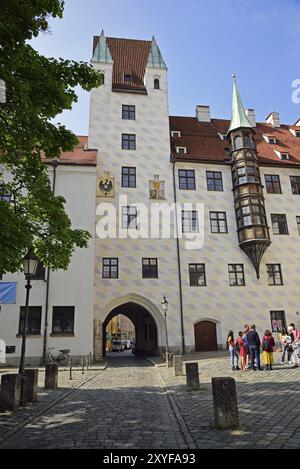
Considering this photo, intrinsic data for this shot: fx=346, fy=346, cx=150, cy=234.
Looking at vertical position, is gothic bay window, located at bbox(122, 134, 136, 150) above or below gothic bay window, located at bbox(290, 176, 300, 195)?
above

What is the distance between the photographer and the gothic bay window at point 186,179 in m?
27.4

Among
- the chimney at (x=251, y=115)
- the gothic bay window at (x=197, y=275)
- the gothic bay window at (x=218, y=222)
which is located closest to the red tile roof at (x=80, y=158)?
the gothic bay window at (x=218, y=222)

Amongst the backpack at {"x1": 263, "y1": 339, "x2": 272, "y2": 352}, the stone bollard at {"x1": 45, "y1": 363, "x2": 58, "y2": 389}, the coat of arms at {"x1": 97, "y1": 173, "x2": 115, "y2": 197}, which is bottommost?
the stone bollard at {"x1": 45, "y1": 363, "x2": 58, "y2": 389}

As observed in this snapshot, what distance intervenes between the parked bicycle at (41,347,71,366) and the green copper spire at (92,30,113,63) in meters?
24.5

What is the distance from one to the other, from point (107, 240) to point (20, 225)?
16700 mm

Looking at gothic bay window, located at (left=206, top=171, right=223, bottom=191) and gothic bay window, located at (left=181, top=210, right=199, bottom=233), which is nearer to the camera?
gothic bay window, located at (left=181, top=210, right=199, bottom=233)

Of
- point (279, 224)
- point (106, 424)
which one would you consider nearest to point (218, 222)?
point (279, 224)

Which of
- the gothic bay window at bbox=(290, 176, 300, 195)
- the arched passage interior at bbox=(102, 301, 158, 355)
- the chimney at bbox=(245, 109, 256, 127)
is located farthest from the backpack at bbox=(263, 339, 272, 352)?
the chimney at bbox=(245, 109, 256, 127)

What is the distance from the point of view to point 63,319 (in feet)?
71.1

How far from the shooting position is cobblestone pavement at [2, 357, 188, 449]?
5.36 m

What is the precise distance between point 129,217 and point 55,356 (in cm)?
1072

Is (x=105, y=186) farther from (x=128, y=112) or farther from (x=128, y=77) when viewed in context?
(x=128, y=77)

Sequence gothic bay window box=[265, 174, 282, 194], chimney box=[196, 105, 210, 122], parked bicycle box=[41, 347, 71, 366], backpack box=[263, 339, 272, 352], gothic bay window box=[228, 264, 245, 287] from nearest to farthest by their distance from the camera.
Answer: backpack box=[263, 339, 272, 352] → parked bicycle box=[41, 347, 71, 366] → gothic bay window box=[228, 264, 245, 287] → gothic bay window box=[265, 174, 282, 194] → chimney box=[196, 105, 210, 122]

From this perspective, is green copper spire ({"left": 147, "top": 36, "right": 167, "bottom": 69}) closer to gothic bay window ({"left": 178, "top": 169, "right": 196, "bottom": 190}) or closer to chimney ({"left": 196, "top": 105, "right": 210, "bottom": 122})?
chimney ({"left": 196, "top": 105, "right": 210, "bottom": 122})
